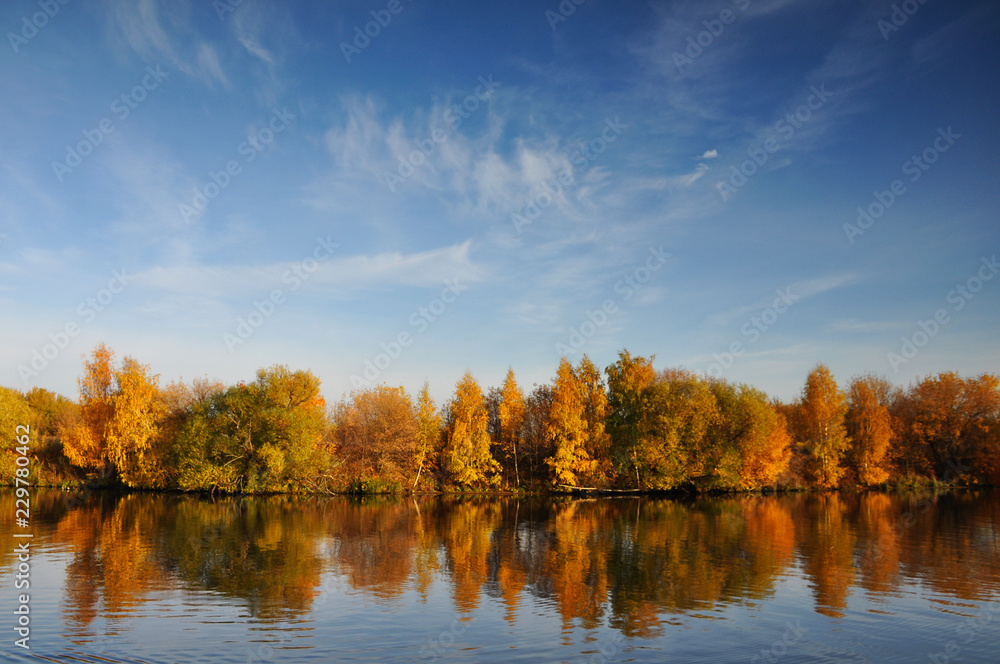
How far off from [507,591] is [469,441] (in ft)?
142


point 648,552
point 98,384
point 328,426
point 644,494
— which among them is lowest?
point 644,494

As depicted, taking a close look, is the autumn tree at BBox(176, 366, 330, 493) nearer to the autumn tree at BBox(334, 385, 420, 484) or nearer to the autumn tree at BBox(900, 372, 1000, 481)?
the autumn tree at BBox(334, 385, 420, 484)

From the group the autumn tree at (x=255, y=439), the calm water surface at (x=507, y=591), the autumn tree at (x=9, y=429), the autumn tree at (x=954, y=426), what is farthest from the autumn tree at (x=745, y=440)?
the autumn tree at (x=9, y=429)

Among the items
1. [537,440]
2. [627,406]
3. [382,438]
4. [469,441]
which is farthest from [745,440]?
[382,438]

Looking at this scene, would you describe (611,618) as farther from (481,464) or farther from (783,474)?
(783,474)

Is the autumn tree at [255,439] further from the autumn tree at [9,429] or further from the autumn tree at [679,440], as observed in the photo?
the autumn tree at [679,440]

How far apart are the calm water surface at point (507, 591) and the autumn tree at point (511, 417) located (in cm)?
3031

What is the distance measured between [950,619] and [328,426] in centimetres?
5137

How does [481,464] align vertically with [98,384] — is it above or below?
below

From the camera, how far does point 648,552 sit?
2402 centimetres

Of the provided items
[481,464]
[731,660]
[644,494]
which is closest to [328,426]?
[481,464]

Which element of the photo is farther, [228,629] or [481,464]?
[481,464]

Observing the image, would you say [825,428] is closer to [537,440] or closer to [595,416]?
[595,416]

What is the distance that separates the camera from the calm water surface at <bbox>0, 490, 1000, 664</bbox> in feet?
40.7
